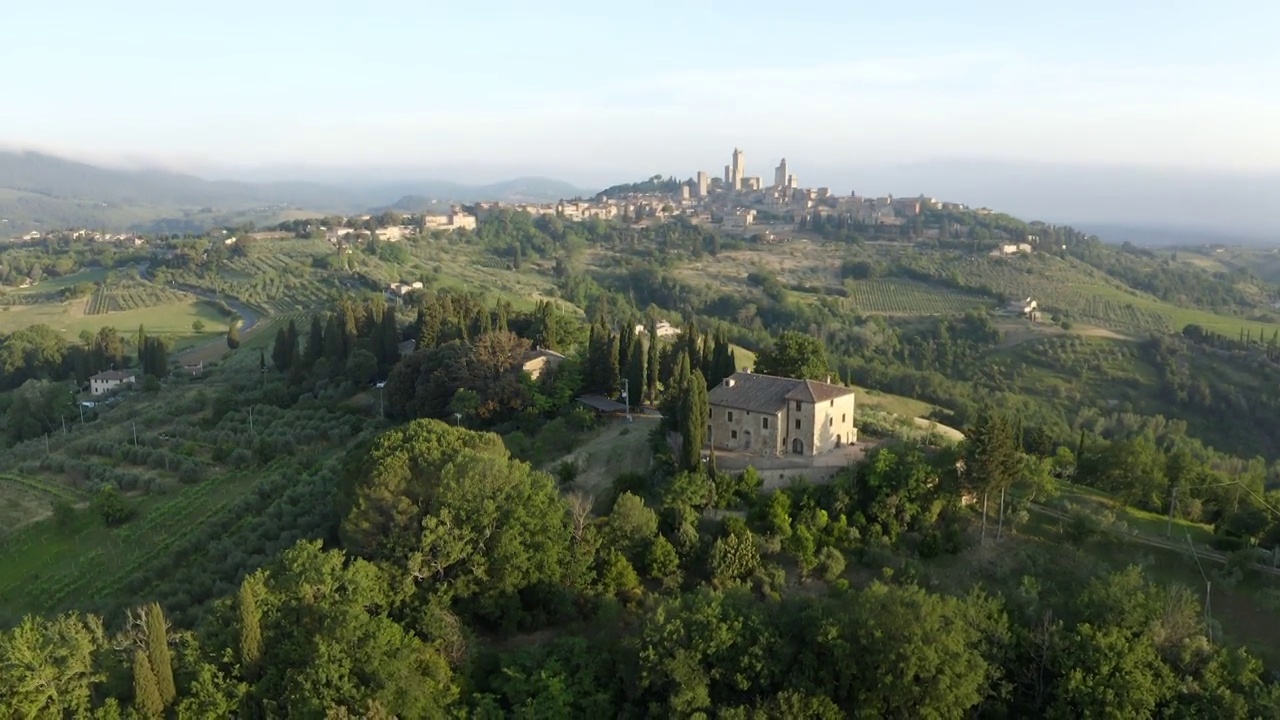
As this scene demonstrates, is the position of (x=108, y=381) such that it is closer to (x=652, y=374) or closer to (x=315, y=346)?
(x=315, y=346)

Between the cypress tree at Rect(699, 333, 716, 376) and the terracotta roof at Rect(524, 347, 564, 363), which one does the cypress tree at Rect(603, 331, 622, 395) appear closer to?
the terracotta roof at Rect(524, 347, 564, 363)

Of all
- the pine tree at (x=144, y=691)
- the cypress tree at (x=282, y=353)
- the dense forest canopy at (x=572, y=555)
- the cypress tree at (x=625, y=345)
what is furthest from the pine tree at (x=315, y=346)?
the pine tree at (x=144, y=691)

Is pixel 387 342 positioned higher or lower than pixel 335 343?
higher

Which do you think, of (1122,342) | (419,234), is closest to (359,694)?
(1122,342)

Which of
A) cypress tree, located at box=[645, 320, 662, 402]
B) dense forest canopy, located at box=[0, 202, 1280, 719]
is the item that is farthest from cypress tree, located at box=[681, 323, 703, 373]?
cypress tree, located at box=[645, 320, 662, 402]

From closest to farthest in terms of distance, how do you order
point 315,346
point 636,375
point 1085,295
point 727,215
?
point 636,375
point 315,346
point 1085,295
point 727,215

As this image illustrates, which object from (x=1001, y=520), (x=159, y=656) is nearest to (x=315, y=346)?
(x=159, y=656)
